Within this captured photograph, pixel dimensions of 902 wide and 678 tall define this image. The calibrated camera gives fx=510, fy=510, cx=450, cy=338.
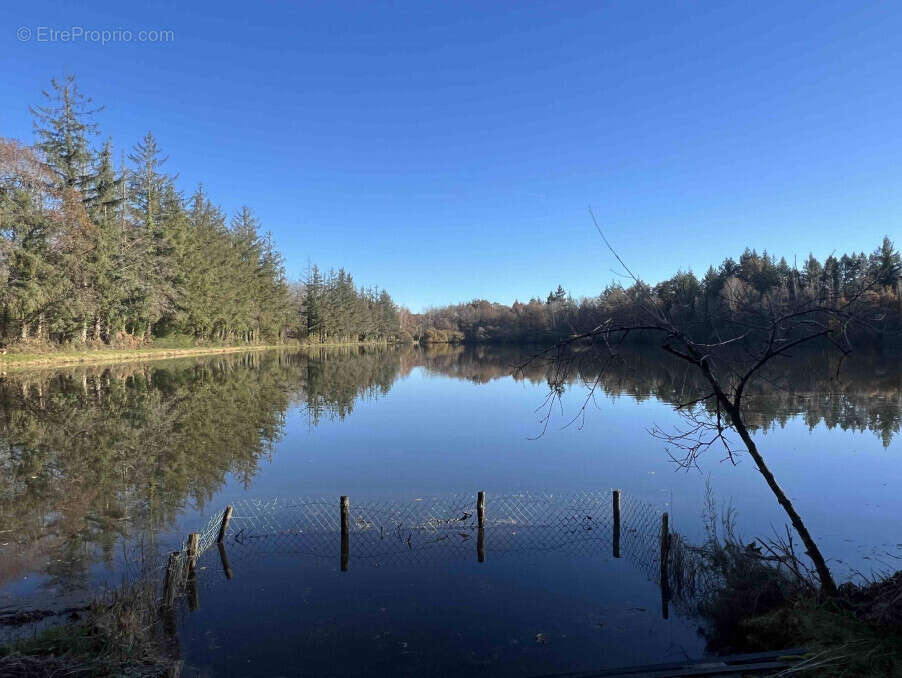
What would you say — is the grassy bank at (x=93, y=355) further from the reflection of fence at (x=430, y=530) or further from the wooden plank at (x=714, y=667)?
the wooden plank at (x=714, y=667)

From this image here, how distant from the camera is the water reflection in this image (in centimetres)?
840

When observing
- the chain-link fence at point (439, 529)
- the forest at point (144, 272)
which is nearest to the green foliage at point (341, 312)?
the forest at point (144, 272)

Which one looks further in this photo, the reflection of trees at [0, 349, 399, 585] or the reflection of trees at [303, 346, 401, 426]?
the reflection of trees at [303, 346, 401, 426]

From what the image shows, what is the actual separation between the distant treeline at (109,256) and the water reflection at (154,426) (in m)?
5.55

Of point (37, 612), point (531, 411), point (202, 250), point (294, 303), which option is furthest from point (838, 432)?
point (294, 303)

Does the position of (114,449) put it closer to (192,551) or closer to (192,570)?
(192,570)

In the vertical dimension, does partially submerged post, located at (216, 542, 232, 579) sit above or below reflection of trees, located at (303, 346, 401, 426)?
below

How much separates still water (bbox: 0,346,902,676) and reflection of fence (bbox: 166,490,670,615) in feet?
0.19

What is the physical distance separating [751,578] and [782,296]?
363 cm

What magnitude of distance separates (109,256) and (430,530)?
3825 centimetres

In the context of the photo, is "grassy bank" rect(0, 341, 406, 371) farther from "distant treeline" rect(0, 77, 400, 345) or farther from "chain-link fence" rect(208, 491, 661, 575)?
"chain-link fence" rect(208, 491, 661, 575)

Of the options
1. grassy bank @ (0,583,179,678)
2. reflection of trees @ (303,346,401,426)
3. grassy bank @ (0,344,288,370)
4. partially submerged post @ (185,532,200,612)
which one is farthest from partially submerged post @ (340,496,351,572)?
grassy bank @ (0,344,288,370)

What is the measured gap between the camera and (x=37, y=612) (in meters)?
5.77

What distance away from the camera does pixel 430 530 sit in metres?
8.95
